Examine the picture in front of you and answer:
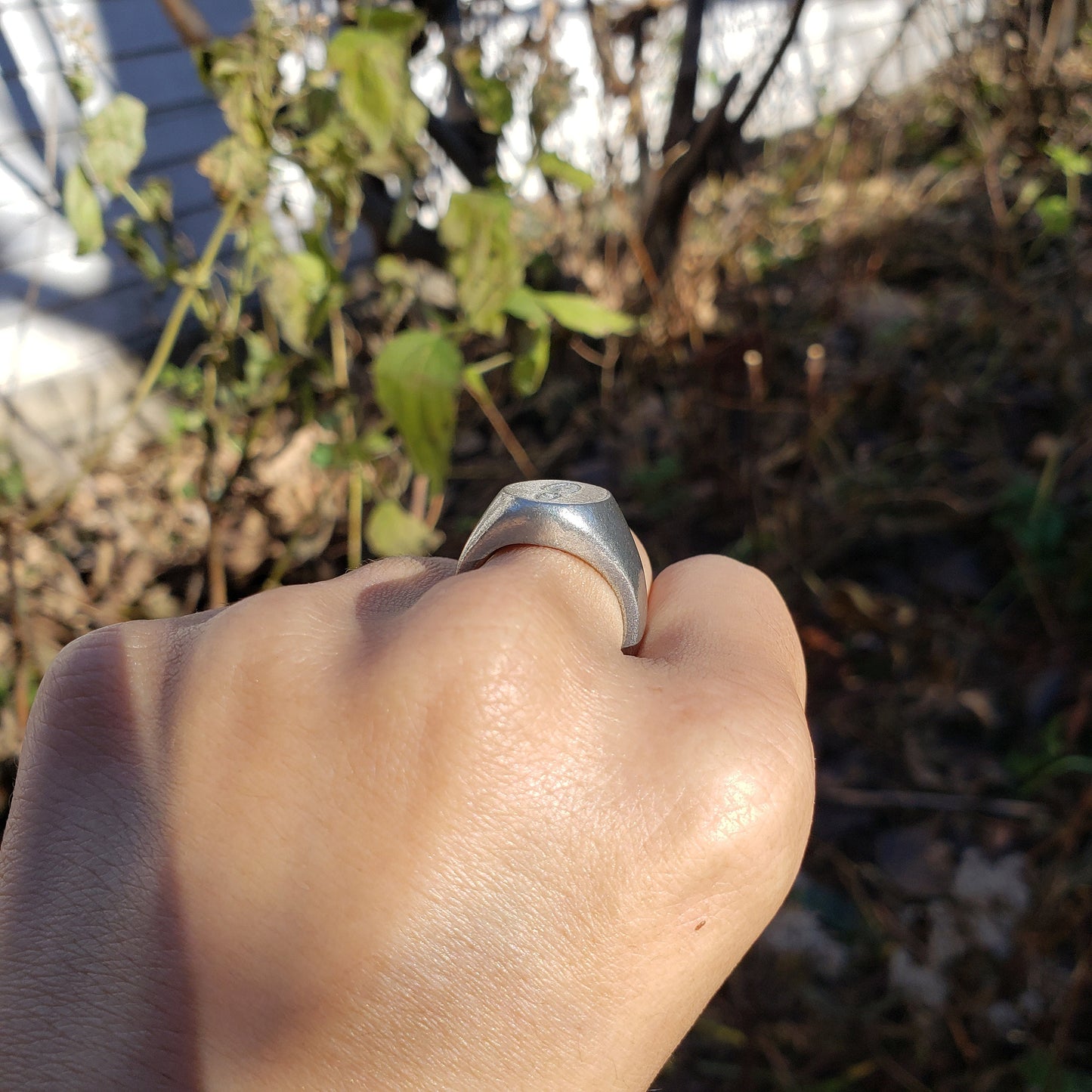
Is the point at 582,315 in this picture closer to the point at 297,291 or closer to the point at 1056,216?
the point at 297,291

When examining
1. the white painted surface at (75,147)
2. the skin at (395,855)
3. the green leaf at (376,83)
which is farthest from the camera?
the white painted surface at (75,147)

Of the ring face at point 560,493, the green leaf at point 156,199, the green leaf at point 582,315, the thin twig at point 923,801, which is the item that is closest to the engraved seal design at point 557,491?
the ring face at point 560,493

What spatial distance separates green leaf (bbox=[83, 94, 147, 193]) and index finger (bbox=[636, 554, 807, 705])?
0.86 m

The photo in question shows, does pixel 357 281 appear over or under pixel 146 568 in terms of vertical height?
over

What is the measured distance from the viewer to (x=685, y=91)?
221 cm

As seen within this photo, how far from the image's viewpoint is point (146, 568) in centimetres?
177

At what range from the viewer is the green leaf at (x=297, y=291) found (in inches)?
45.9

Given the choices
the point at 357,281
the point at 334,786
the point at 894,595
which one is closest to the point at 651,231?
the point at 357,281

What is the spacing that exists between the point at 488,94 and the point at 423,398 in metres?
0.58

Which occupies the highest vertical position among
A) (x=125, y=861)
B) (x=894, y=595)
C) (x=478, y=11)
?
(x=478, y=11)

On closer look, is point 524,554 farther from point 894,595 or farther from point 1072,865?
point 894,595

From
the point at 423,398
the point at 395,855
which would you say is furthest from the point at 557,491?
the point at 423,398

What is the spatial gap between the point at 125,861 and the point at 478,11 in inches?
109

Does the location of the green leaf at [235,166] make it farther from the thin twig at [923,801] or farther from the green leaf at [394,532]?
the thin twig at [923,801]
